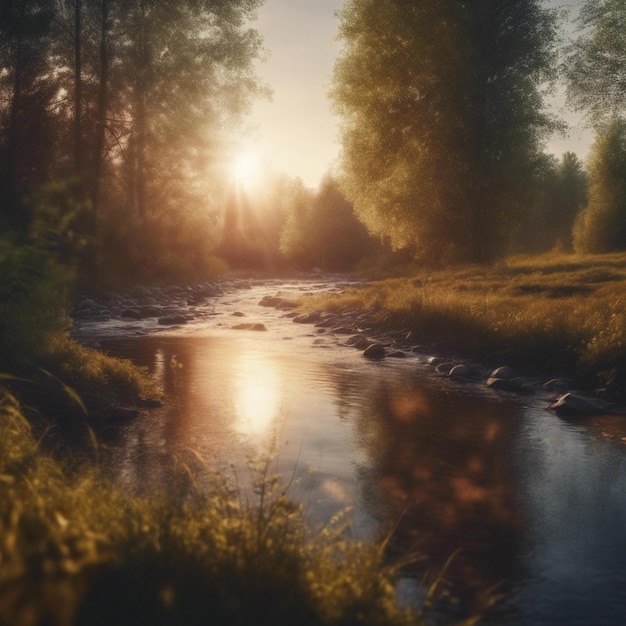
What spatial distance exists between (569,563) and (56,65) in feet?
89.7

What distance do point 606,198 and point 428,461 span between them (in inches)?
1778

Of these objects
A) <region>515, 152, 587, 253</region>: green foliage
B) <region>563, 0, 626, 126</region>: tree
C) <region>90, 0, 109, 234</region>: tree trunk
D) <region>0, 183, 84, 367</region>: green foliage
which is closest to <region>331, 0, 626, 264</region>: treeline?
<region>563, 0, 626, 126</region>: tree

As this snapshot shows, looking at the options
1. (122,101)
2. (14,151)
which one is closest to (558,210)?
(122,101)

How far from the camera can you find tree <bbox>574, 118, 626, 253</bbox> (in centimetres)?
4628

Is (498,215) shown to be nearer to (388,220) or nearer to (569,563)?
(388,220)

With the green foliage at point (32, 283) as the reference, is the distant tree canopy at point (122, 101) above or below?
above

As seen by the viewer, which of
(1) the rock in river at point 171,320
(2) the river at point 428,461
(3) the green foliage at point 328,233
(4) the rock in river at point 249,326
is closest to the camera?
(2) the river at point 428,461

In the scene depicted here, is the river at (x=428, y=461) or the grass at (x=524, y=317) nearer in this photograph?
the river at (x=428, y=461)


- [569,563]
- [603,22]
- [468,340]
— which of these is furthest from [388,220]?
[569,563]

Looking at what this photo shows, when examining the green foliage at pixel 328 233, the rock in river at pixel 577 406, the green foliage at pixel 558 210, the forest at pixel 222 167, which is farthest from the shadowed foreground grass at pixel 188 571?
the green foliage at pixel 558 210

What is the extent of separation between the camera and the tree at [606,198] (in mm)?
46281

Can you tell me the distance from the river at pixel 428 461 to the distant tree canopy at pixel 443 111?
13063 mm

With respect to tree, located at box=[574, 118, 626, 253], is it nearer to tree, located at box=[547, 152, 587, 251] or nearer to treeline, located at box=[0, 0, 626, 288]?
treeline, located at box=[0, 0, 626, 288]

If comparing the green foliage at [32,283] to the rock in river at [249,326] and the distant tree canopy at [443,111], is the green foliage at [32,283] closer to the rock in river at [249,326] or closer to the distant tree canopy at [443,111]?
the rock in river at [249,326]
